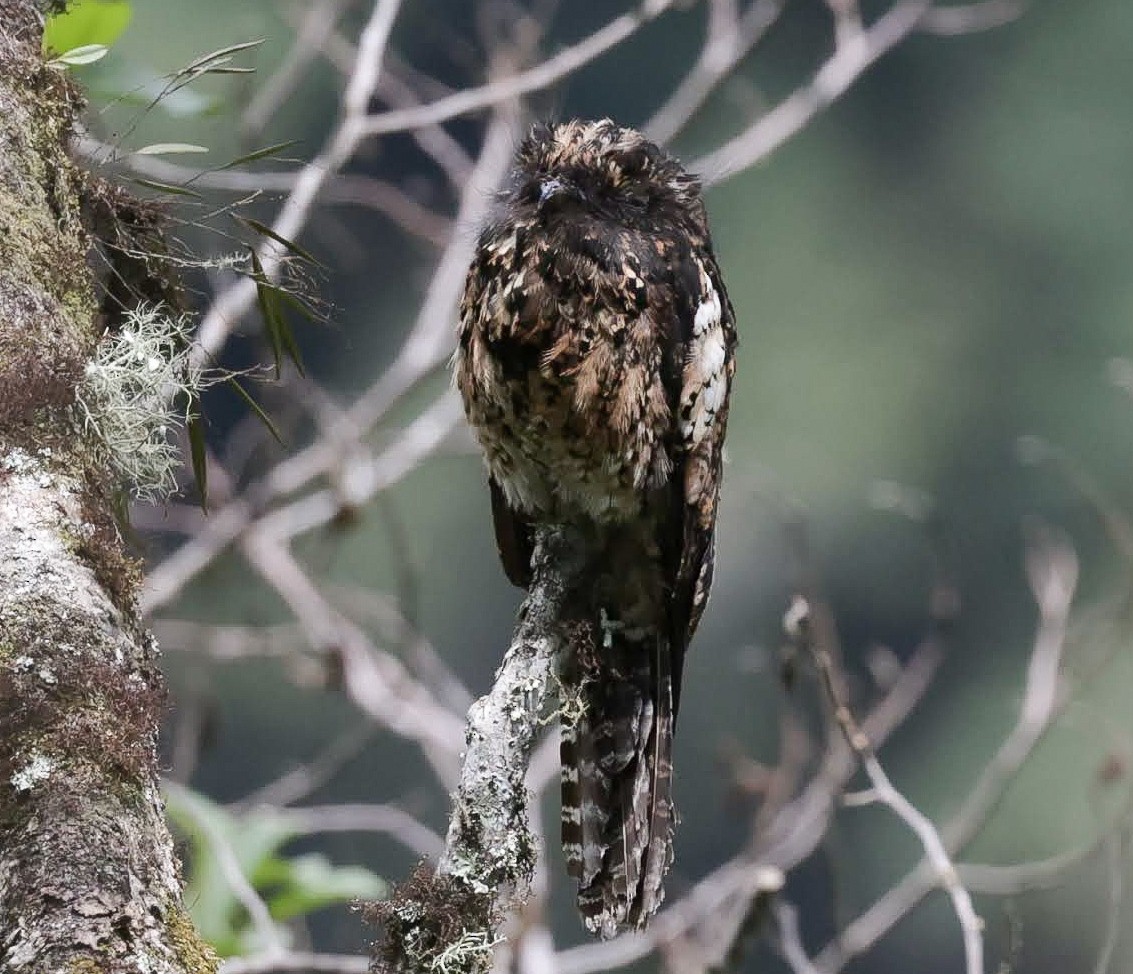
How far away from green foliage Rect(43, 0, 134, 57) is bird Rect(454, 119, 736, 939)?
70cm

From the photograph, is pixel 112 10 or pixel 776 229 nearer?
pixel 112 10

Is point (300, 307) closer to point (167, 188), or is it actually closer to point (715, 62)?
point (167, 188)

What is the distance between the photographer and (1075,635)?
15.0 feet

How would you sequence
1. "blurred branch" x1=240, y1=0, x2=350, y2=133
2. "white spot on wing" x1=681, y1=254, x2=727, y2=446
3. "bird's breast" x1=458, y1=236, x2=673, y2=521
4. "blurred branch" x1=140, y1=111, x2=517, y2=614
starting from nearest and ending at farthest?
1. "bird's breast" x1=458, y1=236, x2=673, y2=521
2. "white spot on wing" x1=681, y1=254, x2=727, y2=446
3. "blurred branch" x1=140, y1=111, x2=517, y2=614
4. "blurred branch" x1=240, y1=0, x2=350, y2=133

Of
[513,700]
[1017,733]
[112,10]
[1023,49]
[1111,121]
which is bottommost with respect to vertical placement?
[513,700]

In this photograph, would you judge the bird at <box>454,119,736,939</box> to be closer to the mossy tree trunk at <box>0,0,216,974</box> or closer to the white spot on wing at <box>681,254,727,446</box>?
the white spot on wing at <box>681,254,727,446</box>

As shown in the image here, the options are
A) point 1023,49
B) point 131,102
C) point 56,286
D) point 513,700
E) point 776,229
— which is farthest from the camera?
point 1023,49

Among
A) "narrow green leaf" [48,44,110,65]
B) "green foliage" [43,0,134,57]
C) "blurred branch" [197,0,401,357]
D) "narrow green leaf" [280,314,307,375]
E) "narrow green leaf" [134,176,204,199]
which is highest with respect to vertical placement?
"blurred branch" [197,0,401,357]

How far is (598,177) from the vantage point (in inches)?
116

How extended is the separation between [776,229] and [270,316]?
10.4 meters

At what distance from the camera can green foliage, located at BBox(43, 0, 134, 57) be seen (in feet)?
7.79

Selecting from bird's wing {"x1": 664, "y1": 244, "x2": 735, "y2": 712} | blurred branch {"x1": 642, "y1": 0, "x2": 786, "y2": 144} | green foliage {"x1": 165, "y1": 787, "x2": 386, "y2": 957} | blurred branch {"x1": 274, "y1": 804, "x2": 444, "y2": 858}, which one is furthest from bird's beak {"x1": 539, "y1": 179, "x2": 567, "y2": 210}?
blurred branch {"x1": 274, "y1": 804, "x2": 444, "y2": 858}

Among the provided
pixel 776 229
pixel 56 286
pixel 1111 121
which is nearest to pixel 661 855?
pixel 56 286

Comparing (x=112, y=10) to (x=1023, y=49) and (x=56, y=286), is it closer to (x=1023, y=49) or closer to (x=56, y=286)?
(x=56, y=286)
